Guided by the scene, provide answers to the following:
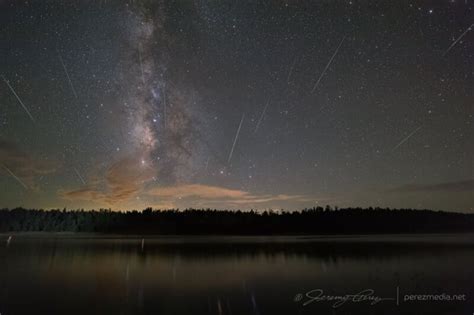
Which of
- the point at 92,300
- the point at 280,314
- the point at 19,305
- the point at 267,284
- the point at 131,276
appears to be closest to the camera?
the point at 280,314

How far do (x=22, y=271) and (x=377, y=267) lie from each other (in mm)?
26387

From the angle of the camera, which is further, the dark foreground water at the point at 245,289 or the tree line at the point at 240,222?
the tree line at the point at 240,222

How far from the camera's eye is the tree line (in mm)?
141875

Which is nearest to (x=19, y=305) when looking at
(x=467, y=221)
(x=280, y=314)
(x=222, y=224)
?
(x=280, y=314)

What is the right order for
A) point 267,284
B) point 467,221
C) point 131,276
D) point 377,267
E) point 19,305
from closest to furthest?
1. point 19,305
2. point 267,284
3. point 131,276
4. point 377,267
5. point 467,221

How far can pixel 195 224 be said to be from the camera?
154 metres

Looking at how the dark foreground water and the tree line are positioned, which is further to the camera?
the tree line

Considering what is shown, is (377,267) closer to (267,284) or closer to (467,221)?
(267,284)

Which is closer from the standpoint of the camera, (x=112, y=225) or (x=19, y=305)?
(x=19, y=305)

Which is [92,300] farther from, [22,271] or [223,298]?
[22,271]

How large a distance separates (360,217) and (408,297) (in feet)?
454

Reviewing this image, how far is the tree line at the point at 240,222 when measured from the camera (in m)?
142

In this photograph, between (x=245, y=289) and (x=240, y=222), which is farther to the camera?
(x=240, y=222)

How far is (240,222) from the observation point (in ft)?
504
